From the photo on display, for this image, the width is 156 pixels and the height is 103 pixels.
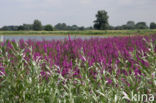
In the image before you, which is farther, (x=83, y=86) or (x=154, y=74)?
(x=83, y=86)

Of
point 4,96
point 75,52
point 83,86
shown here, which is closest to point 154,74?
point 83,86

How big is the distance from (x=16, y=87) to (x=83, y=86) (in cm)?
77

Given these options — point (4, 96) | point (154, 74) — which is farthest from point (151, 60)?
point (4, 96)

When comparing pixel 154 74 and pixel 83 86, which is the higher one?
pixel 154 74

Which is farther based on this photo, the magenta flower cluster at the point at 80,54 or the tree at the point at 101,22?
the tree at the point at 101,22

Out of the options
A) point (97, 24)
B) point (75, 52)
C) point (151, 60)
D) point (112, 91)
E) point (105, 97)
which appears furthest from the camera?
point (97, 24)

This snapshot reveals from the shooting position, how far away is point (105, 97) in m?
2.35

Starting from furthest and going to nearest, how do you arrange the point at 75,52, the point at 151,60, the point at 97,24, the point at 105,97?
→ the point at 97,24 → the point at 75,52 → the point at 151,60 → the point at 105,97

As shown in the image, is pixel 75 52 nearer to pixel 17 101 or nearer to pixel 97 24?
pixel 17 101

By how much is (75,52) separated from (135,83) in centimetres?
358

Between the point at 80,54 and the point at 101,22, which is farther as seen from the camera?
the point at 101,22

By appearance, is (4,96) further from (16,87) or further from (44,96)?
(44,96)

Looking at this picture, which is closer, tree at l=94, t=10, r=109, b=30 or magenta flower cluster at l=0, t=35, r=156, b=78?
magenta flower cluster at l=0, t=35, r=156, b=78

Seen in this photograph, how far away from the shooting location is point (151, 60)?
3.04 m
